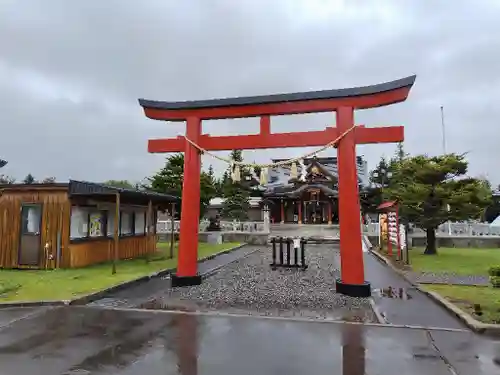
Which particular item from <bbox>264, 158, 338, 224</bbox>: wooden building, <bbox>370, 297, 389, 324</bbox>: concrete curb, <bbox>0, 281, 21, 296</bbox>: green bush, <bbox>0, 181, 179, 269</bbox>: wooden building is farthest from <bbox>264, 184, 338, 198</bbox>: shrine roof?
<bbox>0, 281, 21, 296</bbox>: green bush

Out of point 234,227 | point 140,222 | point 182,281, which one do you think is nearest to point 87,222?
point 140,222

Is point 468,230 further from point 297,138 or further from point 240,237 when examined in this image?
point 297,138

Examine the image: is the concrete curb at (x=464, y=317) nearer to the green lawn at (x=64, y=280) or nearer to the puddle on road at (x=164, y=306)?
the puddle on road at (x=164, y=306)

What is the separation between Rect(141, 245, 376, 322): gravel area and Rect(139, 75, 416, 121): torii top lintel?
Result: 16.2 feet

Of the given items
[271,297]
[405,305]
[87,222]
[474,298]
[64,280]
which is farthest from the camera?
[87,222]

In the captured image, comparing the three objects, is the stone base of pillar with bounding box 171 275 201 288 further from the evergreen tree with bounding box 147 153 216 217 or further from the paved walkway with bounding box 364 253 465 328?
the evergreen tree with bounding box 147 153 216 217

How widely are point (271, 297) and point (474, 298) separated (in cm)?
482

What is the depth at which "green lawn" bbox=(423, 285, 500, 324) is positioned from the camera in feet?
23.2

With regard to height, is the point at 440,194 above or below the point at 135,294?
above

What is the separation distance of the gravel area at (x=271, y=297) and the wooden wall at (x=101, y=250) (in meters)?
5.31

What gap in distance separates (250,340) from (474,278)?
9.17 metres

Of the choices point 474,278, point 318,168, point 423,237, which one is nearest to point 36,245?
point 474,278

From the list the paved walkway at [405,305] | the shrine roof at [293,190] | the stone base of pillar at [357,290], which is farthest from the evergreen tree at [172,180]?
the stone base of pillar at [357,290]

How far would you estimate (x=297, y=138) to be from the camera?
10.1 meters
